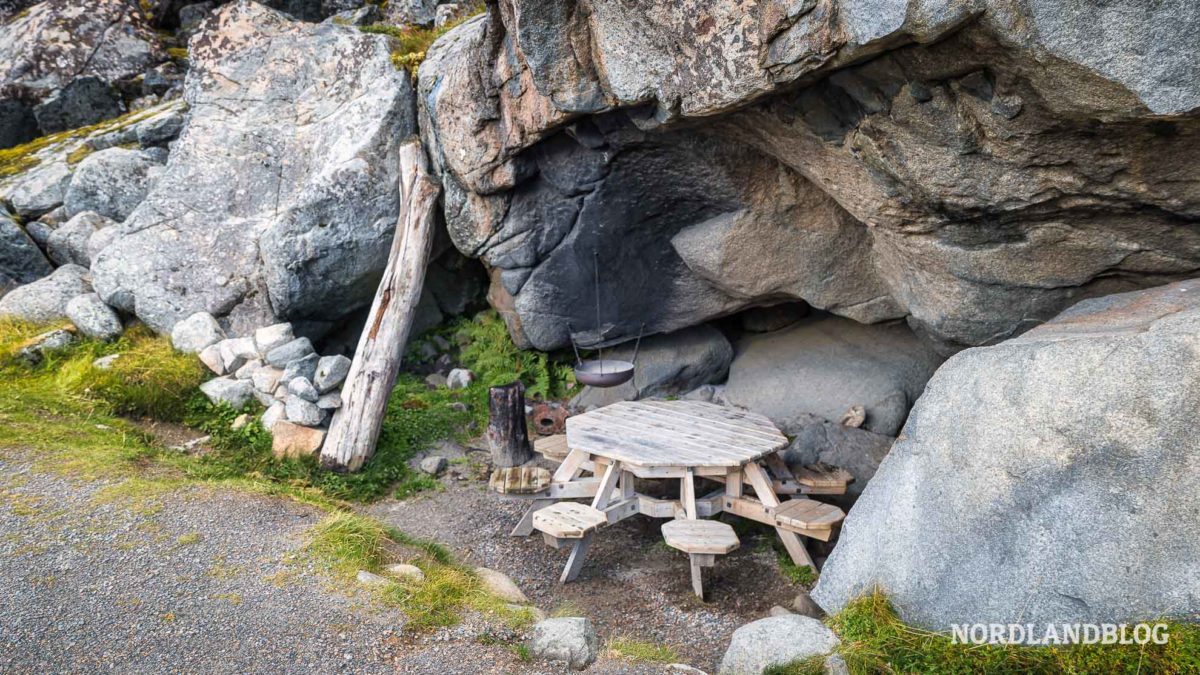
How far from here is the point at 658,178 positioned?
8766 millimetres

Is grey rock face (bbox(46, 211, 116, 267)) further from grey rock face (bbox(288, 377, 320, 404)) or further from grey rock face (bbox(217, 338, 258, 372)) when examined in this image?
grey rock face (bbox(288, 377, 320, 404))

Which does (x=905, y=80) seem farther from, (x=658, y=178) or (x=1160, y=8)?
(x=658, y=178)


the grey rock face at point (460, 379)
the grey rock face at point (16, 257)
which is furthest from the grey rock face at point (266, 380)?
the grey rock face at point (16, 257)

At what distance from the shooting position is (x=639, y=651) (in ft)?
18.0

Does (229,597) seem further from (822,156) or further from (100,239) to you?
(100,239)

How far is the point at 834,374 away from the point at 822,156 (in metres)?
3.77

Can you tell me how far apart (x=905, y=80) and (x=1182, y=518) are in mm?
3240

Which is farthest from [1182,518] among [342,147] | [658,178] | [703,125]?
[342,147]

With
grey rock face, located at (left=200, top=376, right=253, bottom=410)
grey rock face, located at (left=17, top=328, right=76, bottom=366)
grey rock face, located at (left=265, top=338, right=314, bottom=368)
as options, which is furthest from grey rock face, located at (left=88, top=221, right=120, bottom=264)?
grey rock face, located at (left=265, top=338, right=314, bottom=368)

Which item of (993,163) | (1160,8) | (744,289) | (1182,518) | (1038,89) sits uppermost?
(1160,8)

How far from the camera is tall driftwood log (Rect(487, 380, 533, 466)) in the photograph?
29.3ft

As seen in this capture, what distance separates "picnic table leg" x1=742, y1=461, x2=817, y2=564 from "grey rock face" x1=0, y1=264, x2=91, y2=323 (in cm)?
935

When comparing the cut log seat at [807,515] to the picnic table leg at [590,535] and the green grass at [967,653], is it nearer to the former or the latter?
the green grass at [967,653]

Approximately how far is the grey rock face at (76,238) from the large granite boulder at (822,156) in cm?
537
